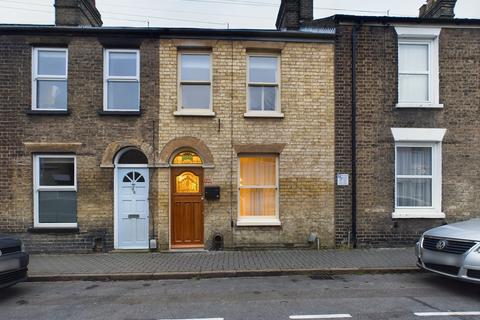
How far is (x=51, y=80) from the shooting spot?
384 inches

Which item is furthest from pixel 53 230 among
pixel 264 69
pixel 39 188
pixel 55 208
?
pixel 264 69

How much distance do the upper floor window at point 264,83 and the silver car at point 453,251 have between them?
199 inches

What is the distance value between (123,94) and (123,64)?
2.75 feet

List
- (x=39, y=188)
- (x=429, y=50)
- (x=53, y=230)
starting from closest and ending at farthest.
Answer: (x=53, y=230) → (x=39, y=188) → (x=429, y=50)

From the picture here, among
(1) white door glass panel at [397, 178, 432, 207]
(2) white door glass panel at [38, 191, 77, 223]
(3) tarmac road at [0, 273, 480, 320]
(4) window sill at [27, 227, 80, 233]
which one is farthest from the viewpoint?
(1) white door glass panel at [397, 178, 432, 207]

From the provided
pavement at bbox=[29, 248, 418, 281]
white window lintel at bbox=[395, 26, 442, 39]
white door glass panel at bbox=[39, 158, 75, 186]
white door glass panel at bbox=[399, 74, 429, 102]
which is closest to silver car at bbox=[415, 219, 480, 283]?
pavement at bbox=[29, 248, 418, 281]

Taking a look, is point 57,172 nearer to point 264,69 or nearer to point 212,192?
point 212,192

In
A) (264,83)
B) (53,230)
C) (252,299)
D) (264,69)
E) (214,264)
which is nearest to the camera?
(252,299)

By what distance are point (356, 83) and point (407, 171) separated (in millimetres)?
2944

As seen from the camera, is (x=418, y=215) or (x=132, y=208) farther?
(x=418, y=215)

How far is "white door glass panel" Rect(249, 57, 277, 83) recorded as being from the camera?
10.2 meters

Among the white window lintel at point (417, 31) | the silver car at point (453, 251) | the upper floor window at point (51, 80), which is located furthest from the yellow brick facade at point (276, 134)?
the silver car at point (453, 251)

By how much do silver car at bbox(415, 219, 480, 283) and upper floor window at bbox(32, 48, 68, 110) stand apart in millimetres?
9505

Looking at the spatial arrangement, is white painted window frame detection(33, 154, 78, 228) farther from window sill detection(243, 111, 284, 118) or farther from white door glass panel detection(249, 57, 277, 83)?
white door glass panel detection(249, 57, 277, 83)
